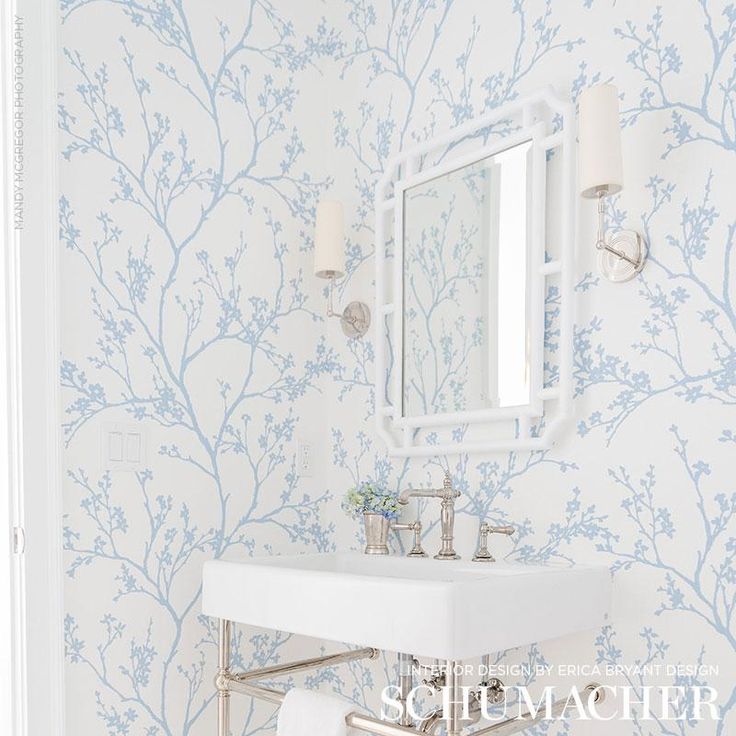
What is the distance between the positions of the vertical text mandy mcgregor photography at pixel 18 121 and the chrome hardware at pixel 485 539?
1144mm

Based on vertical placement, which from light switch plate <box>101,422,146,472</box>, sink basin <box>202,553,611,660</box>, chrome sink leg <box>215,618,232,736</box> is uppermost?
light switch plate <box>101,422,146,472</box>

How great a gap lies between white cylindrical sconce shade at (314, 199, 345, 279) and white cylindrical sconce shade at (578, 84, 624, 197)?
75 centimetres

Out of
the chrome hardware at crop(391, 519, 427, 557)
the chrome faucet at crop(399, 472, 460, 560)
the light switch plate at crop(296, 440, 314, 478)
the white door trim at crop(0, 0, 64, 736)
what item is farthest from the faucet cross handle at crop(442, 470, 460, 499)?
the white door trim at crop(0, 0, 64, 736)

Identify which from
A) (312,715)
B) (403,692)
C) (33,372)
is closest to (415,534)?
(403,692)

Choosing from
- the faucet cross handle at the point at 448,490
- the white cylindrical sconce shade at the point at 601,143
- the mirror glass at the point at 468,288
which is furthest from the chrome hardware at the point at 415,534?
the white cylindrical sconce shade at the point at 601,143

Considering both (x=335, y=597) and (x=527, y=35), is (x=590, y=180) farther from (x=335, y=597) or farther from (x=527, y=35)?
(x=335, y=597)

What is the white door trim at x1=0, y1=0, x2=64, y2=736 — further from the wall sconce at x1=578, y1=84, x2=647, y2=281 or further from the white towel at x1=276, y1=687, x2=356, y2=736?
the wall sconce at x1=578, y1=84, x2=647, y2=281

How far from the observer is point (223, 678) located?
1.95 meters

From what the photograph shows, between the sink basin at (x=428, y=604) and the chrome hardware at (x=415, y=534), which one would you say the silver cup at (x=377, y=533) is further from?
the sink basin at (x=428, y=604)

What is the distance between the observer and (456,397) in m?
2.03

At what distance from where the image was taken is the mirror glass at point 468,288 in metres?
1.89

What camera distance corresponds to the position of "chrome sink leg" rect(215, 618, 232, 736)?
1.95m

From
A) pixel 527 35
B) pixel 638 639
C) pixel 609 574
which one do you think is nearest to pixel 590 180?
pixel 527 35

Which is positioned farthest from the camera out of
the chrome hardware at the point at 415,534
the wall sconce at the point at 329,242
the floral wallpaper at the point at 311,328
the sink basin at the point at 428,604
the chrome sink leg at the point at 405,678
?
the wall sconce at the point at 329,242
